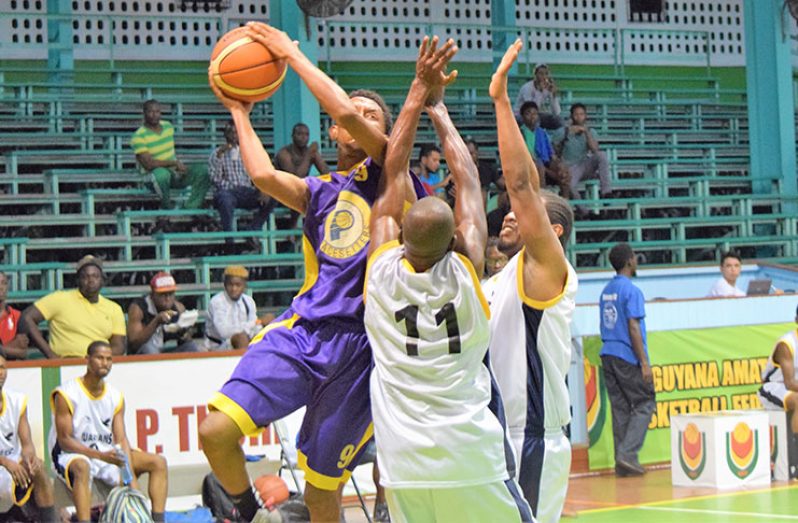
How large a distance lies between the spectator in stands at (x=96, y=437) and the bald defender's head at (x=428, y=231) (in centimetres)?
560

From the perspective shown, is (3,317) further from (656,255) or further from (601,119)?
(601,119)

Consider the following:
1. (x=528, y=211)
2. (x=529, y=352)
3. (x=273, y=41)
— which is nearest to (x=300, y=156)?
(x=273, y=41)

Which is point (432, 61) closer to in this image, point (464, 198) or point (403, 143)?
point (403, 143)

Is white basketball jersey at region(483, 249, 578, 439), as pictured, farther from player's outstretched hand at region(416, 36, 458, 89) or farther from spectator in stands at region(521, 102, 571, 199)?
spectator in stands at region(521, 102, 571, 199)

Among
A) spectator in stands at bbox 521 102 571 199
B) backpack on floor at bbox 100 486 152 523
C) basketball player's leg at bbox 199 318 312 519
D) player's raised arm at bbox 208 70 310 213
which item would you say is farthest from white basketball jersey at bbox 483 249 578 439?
spectator in stands at bbox 521 102 571 199

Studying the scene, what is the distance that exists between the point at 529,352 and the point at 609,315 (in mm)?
7246

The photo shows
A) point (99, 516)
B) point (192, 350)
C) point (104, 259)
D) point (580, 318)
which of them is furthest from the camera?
point (104, 259)

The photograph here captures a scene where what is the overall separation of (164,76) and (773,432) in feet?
36.0

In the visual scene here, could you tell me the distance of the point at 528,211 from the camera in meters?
4.91

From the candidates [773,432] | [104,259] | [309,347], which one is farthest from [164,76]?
[309,347]

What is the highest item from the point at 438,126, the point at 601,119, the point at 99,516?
the point at 601,119

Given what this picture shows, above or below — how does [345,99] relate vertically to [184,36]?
below

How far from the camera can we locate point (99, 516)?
9742mm

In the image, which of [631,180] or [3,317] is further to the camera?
[631,180]
